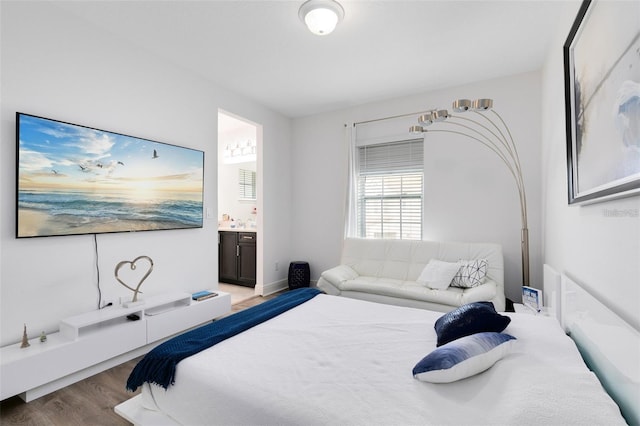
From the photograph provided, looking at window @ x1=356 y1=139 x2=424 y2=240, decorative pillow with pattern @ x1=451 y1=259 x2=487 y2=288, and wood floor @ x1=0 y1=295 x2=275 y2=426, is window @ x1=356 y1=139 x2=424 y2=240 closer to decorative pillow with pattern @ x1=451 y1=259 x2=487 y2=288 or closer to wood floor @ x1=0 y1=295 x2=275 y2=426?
decorative pillow with pattern @ x1=451 y1=259 x2=487 y2=288

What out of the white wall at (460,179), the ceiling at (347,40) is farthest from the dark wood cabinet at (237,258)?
the ceiling at (347,40)

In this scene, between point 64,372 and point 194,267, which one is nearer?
point 64,372

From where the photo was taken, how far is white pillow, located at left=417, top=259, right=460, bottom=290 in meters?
3.10

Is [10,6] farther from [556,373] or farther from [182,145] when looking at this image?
[556,373]

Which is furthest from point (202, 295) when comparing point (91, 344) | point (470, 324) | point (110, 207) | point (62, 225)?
point (470, 324)

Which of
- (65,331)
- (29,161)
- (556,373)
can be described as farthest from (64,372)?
(556,373)

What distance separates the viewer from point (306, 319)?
6.54ft

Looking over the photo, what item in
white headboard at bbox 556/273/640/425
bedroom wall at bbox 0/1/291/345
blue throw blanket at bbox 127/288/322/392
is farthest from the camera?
bedroom wall at bbox 0/1/291/345

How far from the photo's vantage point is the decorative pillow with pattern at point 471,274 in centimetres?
302

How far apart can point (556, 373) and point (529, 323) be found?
62 cm

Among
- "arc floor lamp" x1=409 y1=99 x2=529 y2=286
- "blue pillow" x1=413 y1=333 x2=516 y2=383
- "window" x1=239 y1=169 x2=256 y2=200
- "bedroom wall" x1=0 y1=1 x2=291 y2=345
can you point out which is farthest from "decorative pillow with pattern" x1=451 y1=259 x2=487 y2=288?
"window" x1=239 y1=169 x2=256 y2=200

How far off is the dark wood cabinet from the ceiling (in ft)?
7.28

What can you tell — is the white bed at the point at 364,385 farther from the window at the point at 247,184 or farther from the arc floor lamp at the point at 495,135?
the window at the point at 247,184

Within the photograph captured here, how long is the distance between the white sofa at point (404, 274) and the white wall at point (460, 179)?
1.40 ft
